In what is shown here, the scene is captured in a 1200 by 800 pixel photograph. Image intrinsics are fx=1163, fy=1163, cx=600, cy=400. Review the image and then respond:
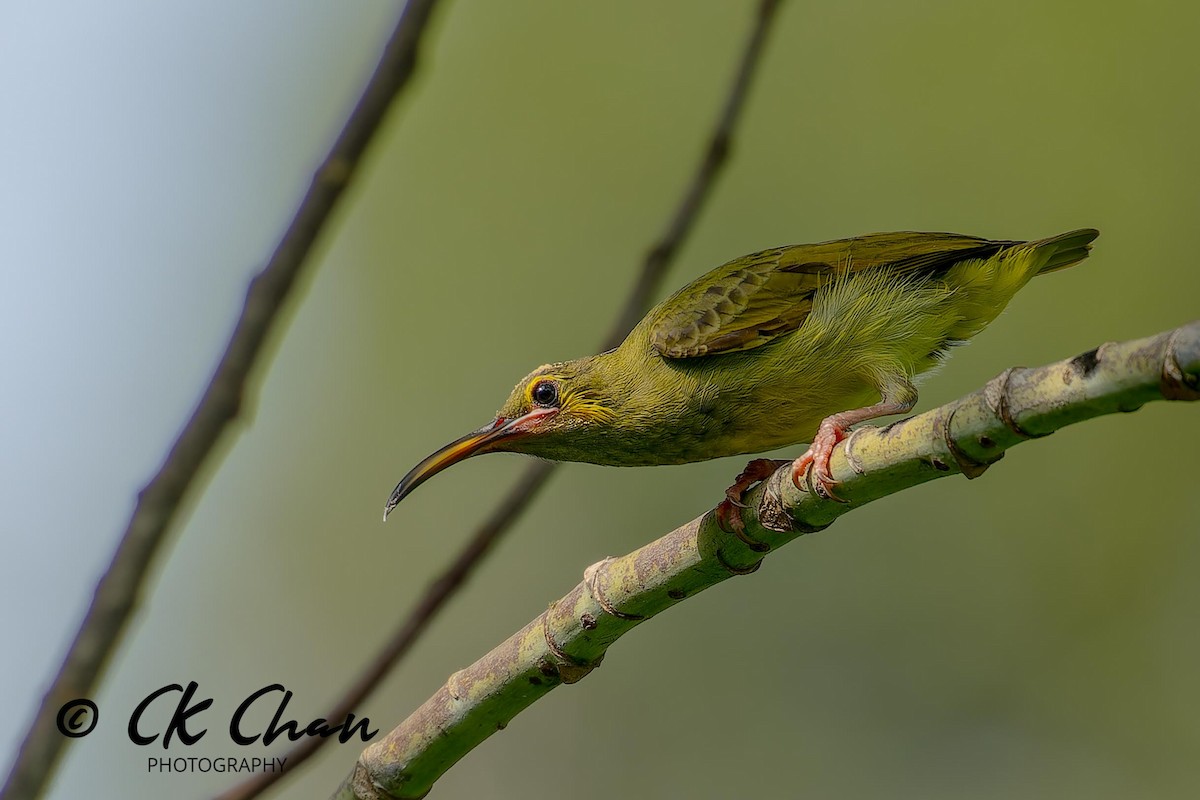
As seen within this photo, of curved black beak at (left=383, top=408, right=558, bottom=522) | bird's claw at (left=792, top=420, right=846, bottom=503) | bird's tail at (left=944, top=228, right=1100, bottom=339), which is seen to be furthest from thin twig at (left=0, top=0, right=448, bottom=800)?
bird's tail at (left=944, top=228, right=1100, bottom=339)

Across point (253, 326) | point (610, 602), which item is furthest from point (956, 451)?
point (253, 326)

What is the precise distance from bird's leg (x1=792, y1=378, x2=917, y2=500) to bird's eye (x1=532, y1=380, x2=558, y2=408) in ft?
4.06

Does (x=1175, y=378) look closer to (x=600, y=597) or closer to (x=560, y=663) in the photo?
(x=600, y=597)

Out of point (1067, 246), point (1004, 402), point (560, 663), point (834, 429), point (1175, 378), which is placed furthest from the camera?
point (1067, 246)

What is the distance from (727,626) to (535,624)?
5907 mm

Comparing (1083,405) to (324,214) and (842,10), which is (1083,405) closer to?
(324,214)

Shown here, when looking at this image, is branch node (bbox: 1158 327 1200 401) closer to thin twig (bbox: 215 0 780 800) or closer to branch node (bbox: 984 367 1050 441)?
branch node (bbox: 984 367 1050 441)

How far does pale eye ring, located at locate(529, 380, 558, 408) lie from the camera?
5.20m

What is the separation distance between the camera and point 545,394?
521 cm

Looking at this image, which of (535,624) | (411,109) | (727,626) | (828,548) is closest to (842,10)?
(411,109)

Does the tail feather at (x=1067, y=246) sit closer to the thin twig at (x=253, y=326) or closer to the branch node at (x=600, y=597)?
the branch node at (x=600, y=597)

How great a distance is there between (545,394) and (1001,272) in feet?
6.68

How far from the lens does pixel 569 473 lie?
9750 millimetres

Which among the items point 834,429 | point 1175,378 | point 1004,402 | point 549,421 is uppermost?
point 1175,378
